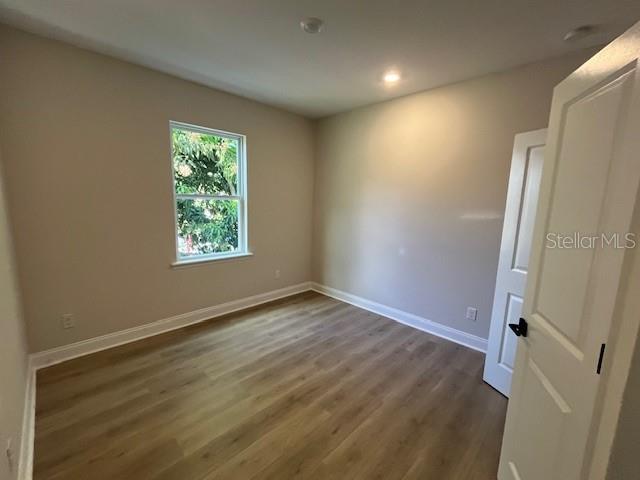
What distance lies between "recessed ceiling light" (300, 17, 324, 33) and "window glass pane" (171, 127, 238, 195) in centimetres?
174

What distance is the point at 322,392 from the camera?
2.09 m

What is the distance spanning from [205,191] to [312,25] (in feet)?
6.76

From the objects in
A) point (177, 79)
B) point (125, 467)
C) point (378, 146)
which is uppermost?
point (177, 79)

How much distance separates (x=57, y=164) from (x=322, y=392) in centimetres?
273

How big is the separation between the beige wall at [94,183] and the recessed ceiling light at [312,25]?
1577 millimetres

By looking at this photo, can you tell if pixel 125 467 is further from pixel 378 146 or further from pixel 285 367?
pixel 378 146

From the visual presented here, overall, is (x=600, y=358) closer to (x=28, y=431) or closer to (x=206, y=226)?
(x=28, y=431)

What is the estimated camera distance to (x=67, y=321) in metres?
2.37

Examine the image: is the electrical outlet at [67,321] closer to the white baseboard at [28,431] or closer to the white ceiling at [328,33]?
the white baseboard at [28,431]

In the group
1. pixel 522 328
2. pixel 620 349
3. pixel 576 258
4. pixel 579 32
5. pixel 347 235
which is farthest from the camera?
pixel 347 235

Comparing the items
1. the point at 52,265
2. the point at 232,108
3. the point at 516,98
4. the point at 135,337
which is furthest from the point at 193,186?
the point at 516,98

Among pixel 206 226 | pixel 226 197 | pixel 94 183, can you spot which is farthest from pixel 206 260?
pixel 94 183

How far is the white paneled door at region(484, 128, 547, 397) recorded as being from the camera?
1.91m

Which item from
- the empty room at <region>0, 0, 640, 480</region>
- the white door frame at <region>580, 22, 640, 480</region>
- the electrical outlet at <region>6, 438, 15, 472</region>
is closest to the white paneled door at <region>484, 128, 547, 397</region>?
the empty room at <region>0, 0, 640, 480</region>
